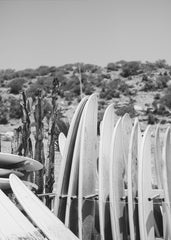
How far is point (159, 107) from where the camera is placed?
21938 millimetres

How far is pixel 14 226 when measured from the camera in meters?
3.13

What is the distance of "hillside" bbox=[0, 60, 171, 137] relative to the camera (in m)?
22.0

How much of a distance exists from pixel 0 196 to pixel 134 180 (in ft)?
4.77

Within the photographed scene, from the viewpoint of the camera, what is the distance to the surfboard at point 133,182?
13.3 feet

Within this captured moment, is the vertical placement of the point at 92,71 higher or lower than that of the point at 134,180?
higher

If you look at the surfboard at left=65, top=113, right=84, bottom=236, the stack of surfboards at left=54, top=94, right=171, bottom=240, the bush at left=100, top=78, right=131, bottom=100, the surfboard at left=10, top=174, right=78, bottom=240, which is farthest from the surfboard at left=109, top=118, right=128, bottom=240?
the bush at left=100, top=78, right=131, bottom=100

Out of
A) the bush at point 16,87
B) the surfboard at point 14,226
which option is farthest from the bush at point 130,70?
the surfboard at point 14,226

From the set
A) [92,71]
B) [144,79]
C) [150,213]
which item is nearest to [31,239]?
[150,213]

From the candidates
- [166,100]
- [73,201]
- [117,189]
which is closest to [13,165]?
[73,201]

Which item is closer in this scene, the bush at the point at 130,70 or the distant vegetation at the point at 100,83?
the distant vegetation at the point at 100,83

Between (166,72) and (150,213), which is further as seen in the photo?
(166,72)

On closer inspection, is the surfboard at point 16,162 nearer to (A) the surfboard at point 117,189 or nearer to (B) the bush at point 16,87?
(A) the surfboard at point 117,189

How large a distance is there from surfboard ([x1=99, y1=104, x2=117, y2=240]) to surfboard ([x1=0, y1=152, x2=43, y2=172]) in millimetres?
717

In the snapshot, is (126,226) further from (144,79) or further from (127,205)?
(144,79)
